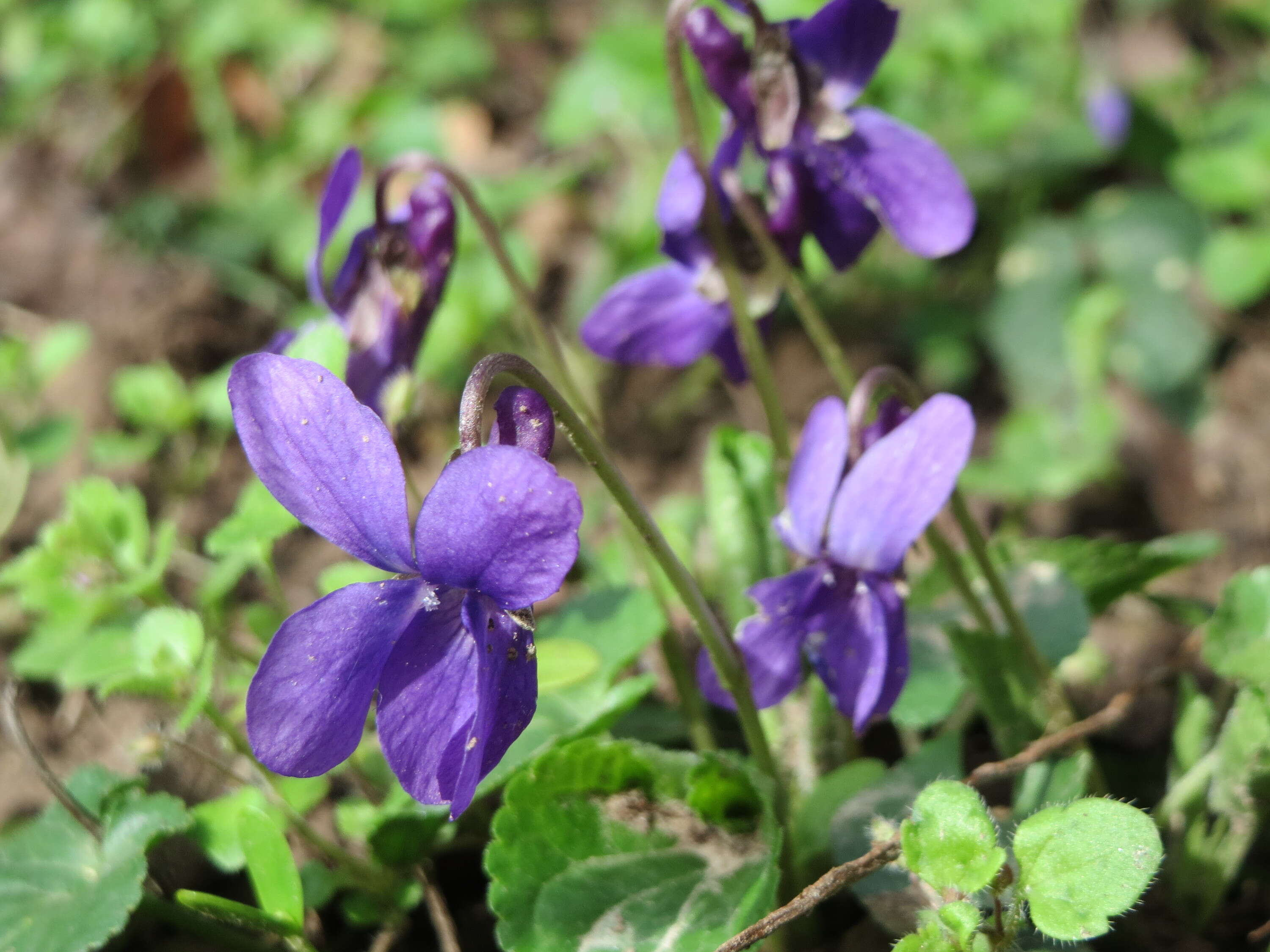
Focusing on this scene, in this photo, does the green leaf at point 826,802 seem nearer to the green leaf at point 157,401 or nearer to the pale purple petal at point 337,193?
the pale purple petal at point 337,193

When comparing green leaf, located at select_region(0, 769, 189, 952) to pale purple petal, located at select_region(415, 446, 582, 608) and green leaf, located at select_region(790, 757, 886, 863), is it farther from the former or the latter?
green leaf, located at select_region(790, 757, 886, 863)

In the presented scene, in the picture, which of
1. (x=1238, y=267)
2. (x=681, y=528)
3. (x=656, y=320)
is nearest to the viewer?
(x=656, y=320)

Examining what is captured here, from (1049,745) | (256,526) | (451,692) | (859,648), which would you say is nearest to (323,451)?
(451,692)

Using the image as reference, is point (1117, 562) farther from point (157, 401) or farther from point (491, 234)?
point (157, 401)

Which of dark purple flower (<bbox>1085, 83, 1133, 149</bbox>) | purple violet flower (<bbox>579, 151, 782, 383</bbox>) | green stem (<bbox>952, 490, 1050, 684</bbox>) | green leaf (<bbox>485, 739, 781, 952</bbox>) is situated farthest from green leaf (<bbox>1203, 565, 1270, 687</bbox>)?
dark purple flower (<bbox>1085, 83, 1133, 149</bbox>)

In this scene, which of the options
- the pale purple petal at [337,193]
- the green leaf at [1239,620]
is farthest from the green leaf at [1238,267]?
the pale purple petal at [337,193]

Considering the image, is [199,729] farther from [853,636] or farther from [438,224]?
[853,636]
